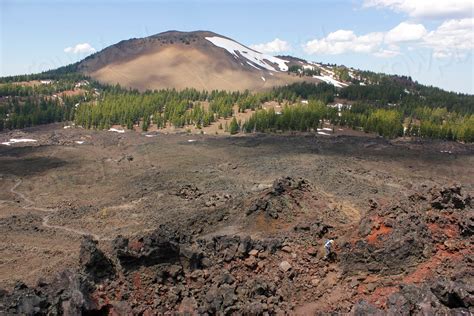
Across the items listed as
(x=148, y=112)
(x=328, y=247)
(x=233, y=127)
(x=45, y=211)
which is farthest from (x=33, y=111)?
(x=328, y=247)

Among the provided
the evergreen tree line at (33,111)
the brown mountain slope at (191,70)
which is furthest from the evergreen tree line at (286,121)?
the brown mountain slope at (191,70)

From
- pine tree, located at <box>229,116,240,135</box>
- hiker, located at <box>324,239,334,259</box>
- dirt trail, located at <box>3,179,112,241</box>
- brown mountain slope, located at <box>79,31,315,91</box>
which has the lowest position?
dirt trail, located at <box>3,179,112,241</box>

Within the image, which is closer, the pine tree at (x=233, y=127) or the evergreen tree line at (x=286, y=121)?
the pine tree at (x=233, y=127)

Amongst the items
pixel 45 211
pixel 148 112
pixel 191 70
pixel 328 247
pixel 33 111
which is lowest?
pixel 45 211

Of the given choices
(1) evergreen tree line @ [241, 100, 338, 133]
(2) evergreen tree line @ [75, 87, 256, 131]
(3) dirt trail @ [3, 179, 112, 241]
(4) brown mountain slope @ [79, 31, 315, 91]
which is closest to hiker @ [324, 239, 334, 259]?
(3) dirt trail @ [3, 179, 112, 241]

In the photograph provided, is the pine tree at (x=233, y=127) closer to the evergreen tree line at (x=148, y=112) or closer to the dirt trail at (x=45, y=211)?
the evergreen tree line at (x=148, y=112)

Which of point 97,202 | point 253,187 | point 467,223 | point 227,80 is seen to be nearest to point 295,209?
point 467,223

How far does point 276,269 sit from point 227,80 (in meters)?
153

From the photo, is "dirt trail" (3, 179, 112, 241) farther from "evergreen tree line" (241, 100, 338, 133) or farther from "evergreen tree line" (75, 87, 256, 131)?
"evergreen tree line" (241, 100, 338, 133)

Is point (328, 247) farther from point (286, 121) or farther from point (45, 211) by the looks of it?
point (286, 121)

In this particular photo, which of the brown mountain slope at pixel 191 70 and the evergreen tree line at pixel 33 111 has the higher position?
the brown mountain slope at pixel 191 70

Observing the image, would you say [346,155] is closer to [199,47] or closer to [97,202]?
[97,202]

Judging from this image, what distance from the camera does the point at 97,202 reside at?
154 feet

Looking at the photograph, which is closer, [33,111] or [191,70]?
[33,111]
